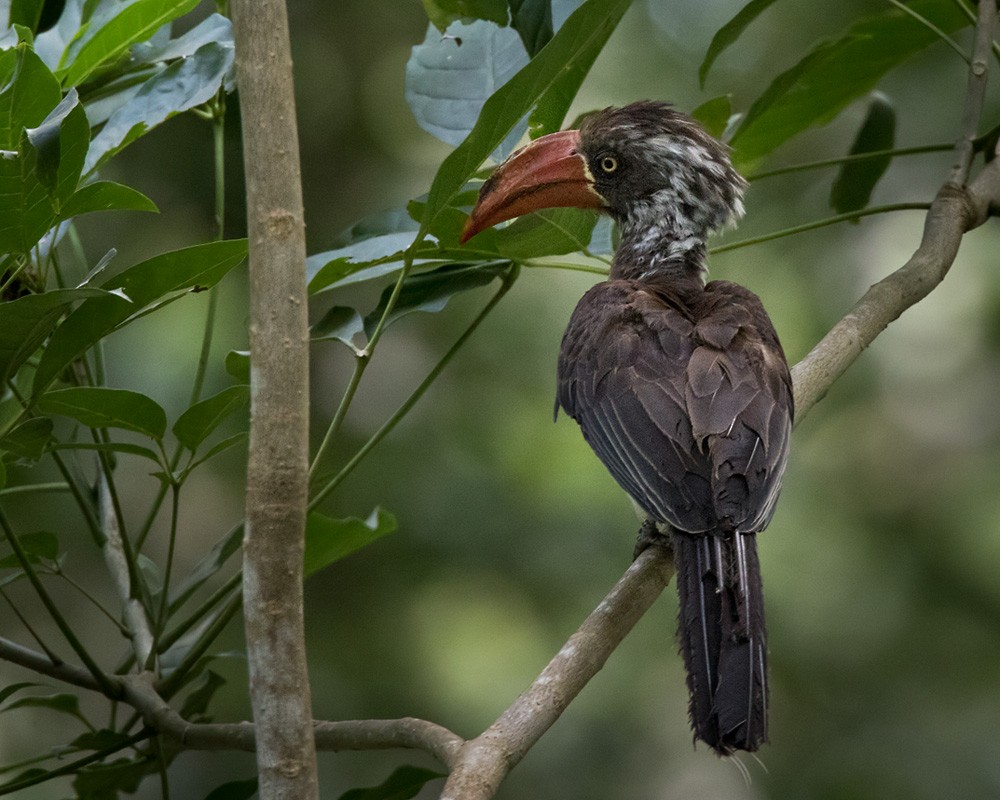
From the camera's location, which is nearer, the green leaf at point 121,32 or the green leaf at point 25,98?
the green leaf at point 25,98

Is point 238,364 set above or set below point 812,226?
below

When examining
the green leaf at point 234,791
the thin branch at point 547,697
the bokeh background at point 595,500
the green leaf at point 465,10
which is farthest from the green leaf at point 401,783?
the bokeh background at point 595,500

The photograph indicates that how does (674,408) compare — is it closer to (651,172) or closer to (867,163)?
(651,172)

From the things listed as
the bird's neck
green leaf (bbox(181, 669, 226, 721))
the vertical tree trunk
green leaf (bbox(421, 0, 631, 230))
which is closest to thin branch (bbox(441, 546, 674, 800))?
the vertical tree trunk

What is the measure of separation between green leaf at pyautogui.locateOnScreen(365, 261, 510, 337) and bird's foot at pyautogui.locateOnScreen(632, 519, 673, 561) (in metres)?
Result: 0.60

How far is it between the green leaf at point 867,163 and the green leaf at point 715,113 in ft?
1.08

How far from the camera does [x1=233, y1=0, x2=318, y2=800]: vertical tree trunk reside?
142cm

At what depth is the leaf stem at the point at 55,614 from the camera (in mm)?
1825

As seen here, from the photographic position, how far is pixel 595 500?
4.29 metres

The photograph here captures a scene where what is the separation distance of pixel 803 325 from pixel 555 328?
3.04 feet

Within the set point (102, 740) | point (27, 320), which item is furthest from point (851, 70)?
point (102, 740)

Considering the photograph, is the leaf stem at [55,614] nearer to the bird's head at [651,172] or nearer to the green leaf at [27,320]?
the green leaf at [27,320]

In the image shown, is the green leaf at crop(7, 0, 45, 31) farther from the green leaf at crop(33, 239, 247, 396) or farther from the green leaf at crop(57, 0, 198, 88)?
the green leaf at crop(33, 239, 247, 396)

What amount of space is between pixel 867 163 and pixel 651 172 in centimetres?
53
